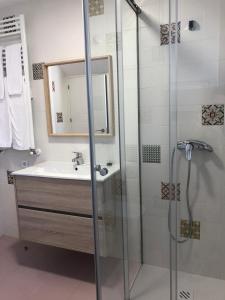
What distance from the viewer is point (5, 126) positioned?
2.52 m

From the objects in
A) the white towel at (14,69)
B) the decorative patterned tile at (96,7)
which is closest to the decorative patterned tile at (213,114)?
the decorative patterned tile at (96,7)

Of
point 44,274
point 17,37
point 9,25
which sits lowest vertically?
point 44,274

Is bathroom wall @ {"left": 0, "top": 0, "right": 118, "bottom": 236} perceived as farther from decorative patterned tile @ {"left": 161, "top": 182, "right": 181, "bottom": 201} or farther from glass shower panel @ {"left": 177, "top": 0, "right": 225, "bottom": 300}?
glass shower panel @ {"left": 177, "top": 0, "right": 225, "bottom": 300}

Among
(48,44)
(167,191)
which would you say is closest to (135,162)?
(167,191)

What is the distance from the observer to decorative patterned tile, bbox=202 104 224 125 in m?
1.77

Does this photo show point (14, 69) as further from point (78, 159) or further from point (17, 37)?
point (78, 159)

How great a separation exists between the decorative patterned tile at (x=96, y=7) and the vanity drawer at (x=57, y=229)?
4.43 feet

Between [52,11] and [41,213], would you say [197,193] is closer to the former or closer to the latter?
[41,213]

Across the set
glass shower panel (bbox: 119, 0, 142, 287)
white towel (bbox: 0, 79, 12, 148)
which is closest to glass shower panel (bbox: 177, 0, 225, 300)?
glass shower panel (bbox: 119, 0, 142, 287)

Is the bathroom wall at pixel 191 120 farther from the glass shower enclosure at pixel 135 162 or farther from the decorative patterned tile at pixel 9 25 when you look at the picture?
the decorative patterned tile at pixel 9 25

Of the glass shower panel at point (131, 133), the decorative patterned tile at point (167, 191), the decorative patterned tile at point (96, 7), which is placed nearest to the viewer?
the decorative patterned tile at point (96, 7)

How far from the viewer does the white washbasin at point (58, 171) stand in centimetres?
196

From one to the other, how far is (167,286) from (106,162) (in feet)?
3.56

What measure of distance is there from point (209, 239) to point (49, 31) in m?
2.19
